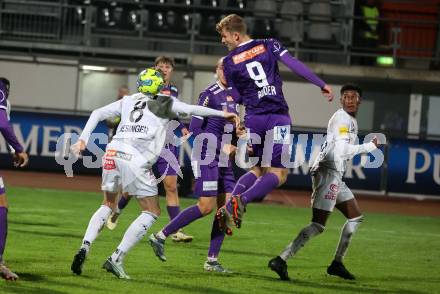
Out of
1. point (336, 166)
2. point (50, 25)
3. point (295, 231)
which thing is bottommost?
point (295, 231)

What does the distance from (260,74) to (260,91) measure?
0.62 ft

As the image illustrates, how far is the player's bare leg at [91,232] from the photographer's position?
9.77 m

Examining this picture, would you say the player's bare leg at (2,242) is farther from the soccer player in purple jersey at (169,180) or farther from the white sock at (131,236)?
the soccer player in purple jersey at (169,180)

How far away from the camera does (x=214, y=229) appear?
11258mm

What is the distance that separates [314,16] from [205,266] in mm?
16715

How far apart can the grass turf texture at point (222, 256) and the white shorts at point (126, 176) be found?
3.07 feet

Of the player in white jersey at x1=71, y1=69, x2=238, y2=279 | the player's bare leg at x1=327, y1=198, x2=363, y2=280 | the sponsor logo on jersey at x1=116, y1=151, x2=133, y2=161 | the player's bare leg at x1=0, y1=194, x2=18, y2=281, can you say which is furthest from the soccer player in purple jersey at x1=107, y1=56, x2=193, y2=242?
the player's bare leg at x1=0, y1=194, x2=18, y2=281

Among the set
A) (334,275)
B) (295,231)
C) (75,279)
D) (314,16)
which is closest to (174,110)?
(75,279)

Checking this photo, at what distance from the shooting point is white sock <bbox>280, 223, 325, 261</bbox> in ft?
35.2

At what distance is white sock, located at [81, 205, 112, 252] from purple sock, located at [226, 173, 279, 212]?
147 centimetres

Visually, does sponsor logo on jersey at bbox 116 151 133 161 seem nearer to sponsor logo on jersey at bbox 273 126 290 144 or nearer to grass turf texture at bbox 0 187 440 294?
grass turf texture at bbox 0 187 440 294

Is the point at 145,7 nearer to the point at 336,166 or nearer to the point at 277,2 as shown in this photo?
the point at 277,2

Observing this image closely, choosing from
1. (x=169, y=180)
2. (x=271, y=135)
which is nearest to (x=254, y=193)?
(x=271, y=135)

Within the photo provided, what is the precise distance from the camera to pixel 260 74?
10617 millimetres
